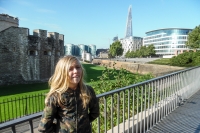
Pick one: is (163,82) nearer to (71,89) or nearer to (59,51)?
(71,89)

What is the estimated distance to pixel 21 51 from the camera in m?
19.7

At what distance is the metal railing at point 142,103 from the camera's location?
2.87m

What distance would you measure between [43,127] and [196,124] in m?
3.57

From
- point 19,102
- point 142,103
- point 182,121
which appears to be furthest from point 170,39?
point 142,103

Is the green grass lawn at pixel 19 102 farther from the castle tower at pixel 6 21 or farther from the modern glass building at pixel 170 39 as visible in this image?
the modern glass building at pixel 170 39

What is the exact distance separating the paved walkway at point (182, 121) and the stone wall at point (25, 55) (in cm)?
1842

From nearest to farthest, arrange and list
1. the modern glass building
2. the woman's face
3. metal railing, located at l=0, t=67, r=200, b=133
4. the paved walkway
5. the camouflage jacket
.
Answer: the camouflage jacket < the woman's face < metal railing, located at l=0, t=67, r=200, b=133 < the paved walkway < the modern glass building

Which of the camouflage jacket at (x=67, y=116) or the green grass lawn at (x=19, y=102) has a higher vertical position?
the camouflage jacket at (x=67, y=116)

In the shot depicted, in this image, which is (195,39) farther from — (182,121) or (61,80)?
(61,80)

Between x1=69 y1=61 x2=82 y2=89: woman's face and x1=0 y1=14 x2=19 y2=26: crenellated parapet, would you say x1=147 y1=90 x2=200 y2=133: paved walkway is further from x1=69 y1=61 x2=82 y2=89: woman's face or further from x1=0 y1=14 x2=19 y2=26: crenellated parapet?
x1=0 y1=14 x2=19 y2=26: crenellated parapet

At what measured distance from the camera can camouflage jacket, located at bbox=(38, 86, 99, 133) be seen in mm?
1506

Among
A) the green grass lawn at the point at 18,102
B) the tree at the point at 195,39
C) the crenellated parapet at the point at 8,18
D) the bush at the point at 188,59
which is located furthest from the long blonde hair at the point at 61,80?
the tree at the point at 195,39

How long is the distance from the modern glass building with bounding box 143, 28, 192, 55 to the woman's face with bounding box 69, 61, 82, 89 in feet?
322

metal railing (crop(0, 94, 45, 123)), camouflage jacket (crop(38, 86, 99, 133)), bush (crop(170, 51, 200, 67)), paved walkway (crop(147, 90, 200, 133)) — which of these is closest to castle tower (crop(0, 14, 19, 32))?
metal railing (crop(0, 94, 45, 123))
